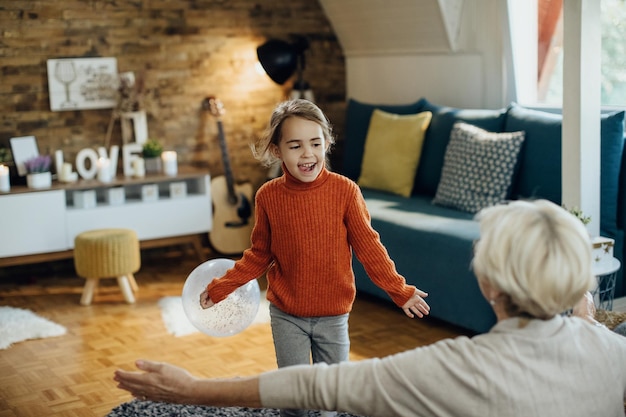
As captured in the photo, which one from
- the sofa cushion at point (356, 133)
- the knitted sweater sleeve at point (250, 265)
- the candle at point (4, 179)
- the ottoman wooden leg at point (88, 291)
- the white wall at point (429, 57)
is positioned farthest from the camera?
the sofa cushion at point (356, 133)

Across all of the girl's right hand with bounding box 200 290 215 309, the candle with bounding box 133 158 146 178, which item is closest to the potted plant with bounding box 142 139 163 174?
the candle with bounding box 133 158 146 178

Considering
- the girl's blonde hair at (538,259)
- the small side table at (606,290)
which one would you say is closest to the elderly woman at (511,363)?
the girl's blonde hair at (538,259)

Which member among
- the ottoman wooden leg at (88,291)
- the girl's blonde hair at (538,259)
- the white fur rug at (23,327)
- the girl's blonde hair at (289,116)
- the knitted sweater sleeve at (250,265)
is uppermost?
the girl's blonde hair at (289,116)

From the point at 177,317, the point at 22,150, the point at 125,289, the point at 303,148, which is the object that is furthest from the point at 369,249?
the point at 22,150

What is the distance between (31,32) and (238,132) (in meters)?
1.47

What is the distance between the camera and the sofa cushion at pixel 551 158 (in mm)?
3809

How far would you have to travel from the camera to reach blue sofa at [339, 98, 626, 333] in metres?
3.82

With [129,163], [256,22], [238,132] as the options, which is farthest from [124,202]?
[256,22]

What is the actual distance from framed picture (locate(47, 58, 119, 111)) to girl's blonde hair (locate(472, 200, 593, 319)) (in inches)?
170

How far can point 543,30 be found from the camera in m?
4.78

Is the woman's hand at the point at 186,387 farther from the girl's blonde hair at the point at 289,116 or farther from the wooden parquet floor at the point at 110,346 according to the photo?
the wooden parquet floor at the point at 110,346

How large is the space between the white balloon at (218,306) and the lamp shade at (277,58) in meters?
3.26

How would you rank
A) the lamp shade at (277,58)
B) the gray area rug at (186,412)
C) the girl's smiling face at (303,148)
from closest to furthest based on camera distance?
1. the girl's smiling face at (303,148)
2. the gray area rug at (186,412)
3. the lamp shade at (277,58)

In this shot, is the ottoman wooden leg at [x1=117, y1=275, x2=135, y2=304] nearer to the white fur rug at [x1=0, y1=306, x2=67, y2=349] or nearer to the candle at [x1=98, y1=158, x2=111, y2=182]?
the white fur rug at [x1=0, y1=306, x2=67, y2=349]
